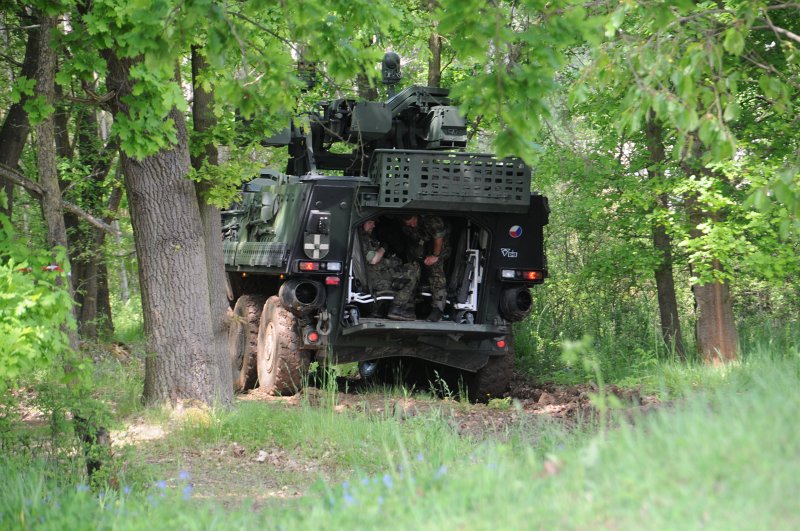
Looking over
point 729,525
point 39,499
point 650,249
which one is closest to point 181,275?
point 39,499

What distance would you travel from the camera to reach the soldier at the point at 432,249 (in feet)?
35.1

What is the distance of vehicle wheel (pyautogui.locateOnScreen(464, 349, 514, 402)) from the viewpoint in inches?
452

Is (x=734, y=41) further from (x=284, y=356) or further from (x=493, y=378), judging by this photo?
(x=284, y=356)

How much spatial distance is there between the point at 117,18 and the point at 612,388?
5.68m

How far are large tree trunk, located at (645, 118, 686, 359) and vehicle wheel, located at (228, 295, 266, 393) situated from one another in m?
4.72

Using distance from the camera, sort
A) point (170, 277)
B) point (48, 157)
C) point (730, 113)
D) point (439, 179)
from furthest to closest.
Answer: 1. point (439, 179)
2. point (170, 277)
3. point (48, 157)
4. point (730, 113)

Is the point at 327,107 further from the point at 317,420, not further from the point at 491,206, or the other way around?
the point at 317,420

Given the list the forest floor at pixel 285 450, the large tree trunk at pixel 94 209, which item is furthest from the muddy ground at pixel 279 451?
the large tree trunk at pixel 94 209

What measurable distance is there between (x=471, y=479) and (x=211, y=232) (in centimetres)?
672

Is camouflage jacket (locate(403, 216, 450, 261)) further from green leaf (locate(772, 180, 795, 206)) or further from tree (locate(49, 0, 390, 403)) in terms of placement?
green leaf (locate(772, 180, 795, 206))

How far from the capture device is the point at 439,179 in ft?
32.7

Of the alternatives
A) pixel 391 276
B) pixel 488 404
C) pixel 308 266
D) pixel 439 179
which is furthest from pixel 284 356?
pixel 439 179

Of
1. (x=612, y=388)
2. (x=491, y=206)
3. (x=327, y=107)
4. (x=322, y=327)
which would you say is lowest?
(x=612, y=388)

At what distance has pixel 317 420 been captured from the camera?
8266 mm
